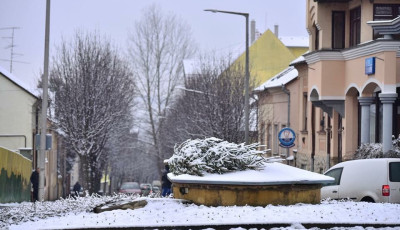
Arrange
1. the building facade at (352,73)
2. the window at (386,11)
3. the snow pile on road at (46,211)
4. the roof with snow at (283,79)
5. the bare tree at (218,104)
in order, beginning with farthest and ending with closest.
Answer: the roof with snow at (283,79), the bare tree at (218,104), the window at (386,11), the building facade at (352,73), the snow pile on road at (46,211)

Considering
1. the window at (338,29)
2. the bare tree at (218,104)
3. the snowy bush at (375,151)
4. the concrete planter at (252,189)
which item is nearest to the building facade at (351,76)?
the window at (338,29)

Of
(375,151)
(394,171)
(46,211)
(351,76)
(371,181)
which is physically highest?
(351,76)

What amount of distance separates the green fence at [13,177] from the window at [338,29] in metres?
13.0

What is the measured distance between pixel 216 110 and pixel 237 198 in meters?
27.5

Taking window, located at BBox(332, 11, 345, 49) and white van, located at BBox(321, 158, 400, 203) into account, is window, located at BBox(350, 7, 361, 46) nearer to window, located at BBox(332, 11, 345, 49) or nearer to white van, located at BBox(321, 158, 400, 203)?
window, located at BBox(332, 11, 345, 49)

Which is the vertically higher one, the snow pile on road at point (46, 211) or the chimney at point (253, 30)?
the chimney at point (253, 30)

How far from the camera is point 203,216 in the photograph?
13.4 meters

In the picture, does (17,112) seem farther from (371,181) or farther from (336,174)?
(371,181)

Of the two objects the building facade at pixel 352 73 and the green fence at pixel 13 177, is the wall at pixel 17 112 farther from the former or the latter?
the building facade at pixel 352 73

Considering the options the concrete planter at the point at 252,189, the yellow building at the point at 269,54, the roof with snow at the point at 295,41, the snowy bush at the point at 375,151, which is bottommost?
the concrete planter at the point at 252,189

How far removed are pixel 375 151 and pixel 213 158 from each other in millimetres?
12783

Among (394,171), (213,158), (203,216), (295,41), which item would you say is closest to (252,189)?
(213,158)

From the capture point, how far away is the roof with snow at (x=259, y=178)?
14828 mm

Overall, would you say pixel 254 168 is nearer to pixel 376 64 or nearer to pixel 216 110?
pixel 376 64
